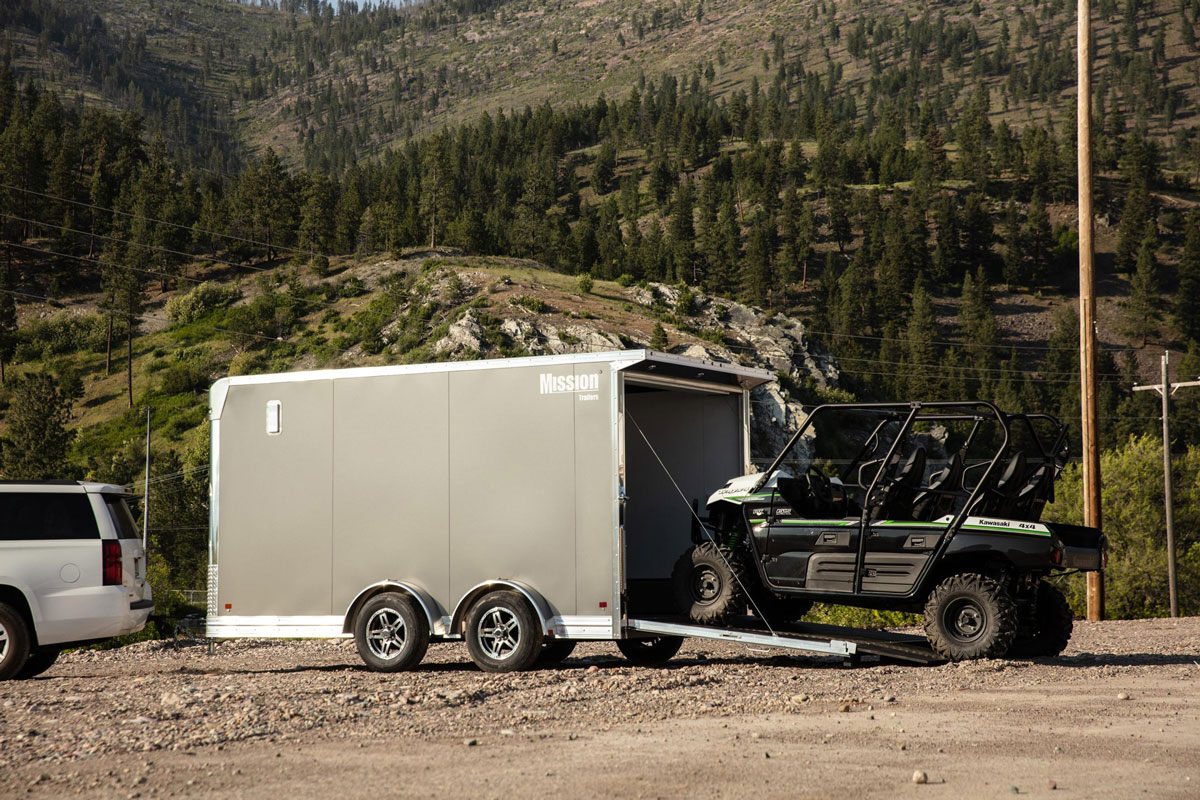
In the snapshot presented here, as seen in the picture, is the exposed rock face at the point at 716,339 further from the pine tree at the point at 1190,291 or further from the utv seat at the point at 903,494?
the pine tree at the point at 1190,291

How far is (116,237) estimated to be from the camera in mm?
108750

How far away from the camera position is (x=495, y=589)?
39.9ft

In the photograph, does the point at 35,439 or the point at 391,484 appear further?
the point at 35,439

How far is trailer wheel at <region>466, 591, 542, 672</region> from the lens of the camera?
38.8ft

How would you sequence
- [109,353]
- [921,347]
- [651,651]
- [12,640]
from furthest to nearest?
1. [921,347]
2. [109,353]
3. [651,651]
4. [12,640]

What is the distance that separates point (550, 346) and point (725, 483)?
57.8 metres

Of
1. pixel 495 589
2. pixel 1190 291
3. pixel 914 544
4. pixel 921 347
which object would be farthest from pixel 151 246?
pixel 1190 291

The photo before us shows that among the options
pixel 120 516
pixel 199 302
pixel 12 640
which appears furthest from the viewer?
pixel 199 302

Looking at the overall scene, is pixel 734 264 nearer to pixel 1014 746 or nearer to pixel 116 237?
pixel 116 237

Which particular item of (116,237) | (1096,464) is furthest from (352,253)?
(1096,464)

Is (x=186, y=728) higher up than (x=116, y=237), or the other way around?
(x=116, y=237)

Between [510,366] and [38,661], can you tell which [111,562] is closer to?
[38,661]

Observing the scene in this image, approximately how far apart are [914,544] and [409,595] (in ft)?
17.7

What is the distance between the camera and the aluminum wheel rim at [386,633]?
12.4 metres
